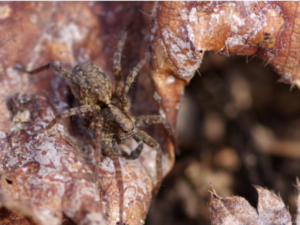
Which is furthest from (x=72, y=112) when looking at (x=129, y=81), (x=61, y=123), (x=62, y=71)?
(x=129, y=81)

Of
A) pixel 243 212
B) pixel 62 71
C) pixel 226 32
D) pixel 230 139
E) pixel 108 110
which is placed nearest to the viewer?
Result: pixel 243 212

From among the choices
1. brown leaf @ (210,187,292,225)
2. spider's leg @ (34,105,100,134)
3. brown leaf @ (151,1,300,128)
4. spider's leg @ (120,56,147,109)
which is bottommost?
brown leaf @ (210,187,292,225)

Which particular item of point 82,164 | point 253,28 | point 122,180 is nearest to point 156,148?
point 122,180

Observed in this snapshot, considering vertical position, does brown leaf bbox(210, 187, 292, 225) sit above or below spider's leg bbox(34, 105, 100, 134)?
below

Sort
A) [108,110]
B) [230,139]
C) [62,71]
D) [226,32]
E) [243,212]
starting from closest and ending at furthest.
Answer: [243,212], [226,32], [62,71], [108,110], [230,139]

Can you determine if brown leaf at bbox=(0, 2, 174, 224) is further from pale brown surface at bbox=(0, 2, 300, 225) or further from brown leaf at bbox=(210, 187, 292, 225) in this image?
brown leaf at bbox=(210, 187, 292, 225)

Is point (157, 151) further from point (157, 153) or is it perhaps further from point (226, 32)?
point (226, 32)

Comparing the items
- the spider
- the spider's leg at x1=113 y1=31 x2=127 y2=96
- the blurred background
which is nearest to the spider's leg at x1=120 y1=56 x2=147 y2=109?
the spider
